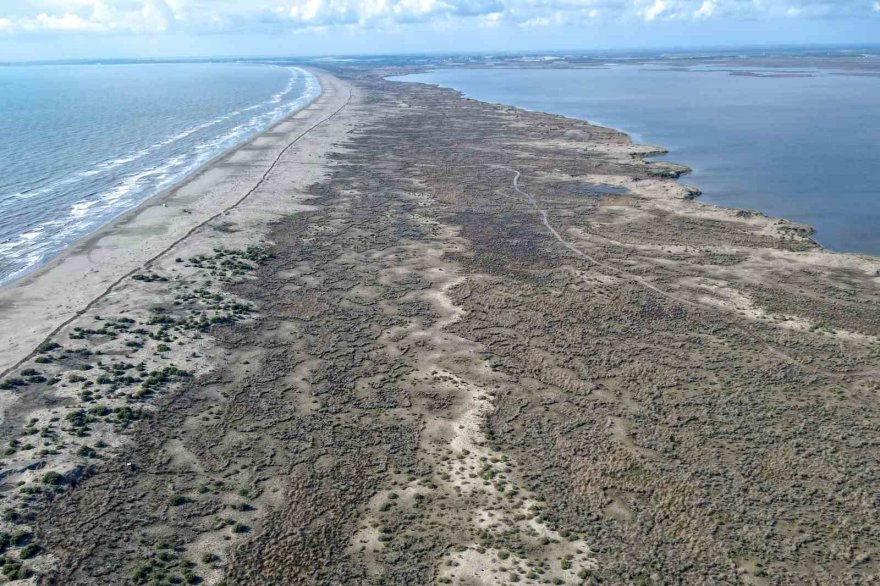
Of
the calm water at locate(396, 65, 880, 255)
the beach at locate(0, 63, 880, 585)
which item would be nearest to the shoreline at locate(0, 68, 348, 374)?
the beach at locate(0, 63, 880, 585)

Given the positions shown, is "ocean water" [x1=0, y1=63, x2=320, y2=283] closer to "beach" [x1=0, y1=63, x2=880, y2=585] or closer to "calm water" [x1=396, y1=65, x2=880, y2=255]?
"beach" [x1=0, y1=63, x2=880, y2=585]

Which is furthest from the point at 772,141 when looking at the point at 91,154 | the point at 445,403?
the point at 91,154

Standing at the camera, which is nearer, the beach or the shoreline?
the beach

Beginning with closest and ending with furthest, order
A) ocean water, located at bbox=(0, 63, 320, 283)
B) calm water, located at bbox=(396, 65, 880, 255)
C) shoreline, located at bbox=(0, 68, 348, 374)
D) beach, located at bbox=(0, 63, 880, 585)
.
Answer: beach, located at bbox=(0, 63, 880, 585) < shoreline, located at bbox=(0, 68, 348, 374) < ocean water, located at bbox=(0, 63, 320, 283) < calm water, located at bbox=(396, 65, 880, 255)

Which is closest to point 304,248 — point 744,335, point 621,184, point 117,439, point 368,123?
point 117,439

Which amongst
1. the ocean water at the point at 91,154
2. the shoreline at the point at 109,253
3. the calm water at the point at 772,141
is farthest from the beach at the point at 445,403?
the calm water at the point at 772,141

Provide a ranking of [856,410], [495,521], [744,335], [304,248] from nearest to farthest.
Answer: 1. [495,521]
2. [856,410]
3. [744,335]
4. [304,248]

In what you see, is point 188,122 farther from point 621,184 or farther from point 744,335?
point 744,335

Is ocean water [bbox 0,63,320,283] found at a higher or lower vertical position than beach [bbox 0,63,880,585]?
higher
